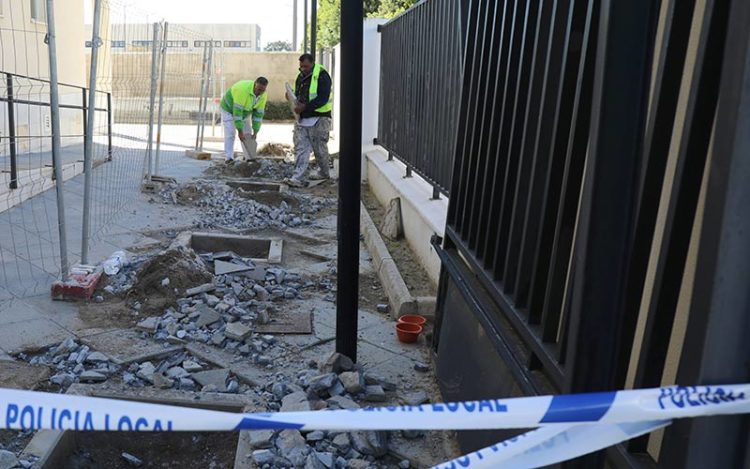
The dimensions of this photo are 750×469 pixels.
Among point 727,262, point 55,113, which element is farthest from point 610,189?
point 55,113

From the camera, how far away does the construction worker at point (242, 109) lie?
46.1ft

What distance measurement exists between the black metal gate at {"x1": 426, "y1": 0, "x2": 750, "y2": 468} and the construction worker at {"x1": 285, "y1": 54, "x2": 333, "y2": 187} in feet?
29.3

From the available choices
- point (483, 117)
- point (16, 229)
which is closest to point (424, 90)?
point (483, 117)

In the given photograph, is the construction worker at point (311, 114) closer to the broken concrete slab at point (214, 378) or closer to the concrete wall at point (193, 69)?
the concrete wall at point (193, 69)

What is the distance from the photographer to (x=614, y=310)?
3.98ft

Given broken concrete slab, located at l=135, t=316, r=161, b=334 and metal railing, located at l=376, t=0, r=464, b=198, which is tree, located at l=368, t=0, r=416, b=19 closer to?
metal railing, located at l=376, t=0, r=464, b=198

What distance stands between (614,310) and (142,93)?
12.5 m

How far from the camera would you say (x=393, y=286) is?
5715 mm

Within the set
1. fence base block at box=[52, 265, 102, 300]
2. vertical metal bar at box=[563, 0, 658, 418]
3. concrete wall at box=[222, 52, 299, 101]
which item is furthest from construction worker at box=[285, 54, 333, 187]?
concrete wall at box=[222, 52, 299, 101]

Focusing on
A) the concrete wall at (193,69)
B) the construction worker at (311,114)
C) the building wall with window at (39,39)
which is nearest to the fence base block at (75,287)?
the concrete wall at (193,69)

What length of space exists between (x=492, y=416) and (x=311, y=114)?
38.1 feet

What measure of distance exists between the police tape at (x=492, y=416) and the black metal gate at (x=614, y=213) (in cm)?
5

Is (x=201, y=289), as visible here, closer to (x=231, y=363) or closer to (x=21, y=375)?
(x=231, y=363)

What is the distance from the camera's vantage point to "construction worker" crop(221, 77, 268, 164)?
553 inches
